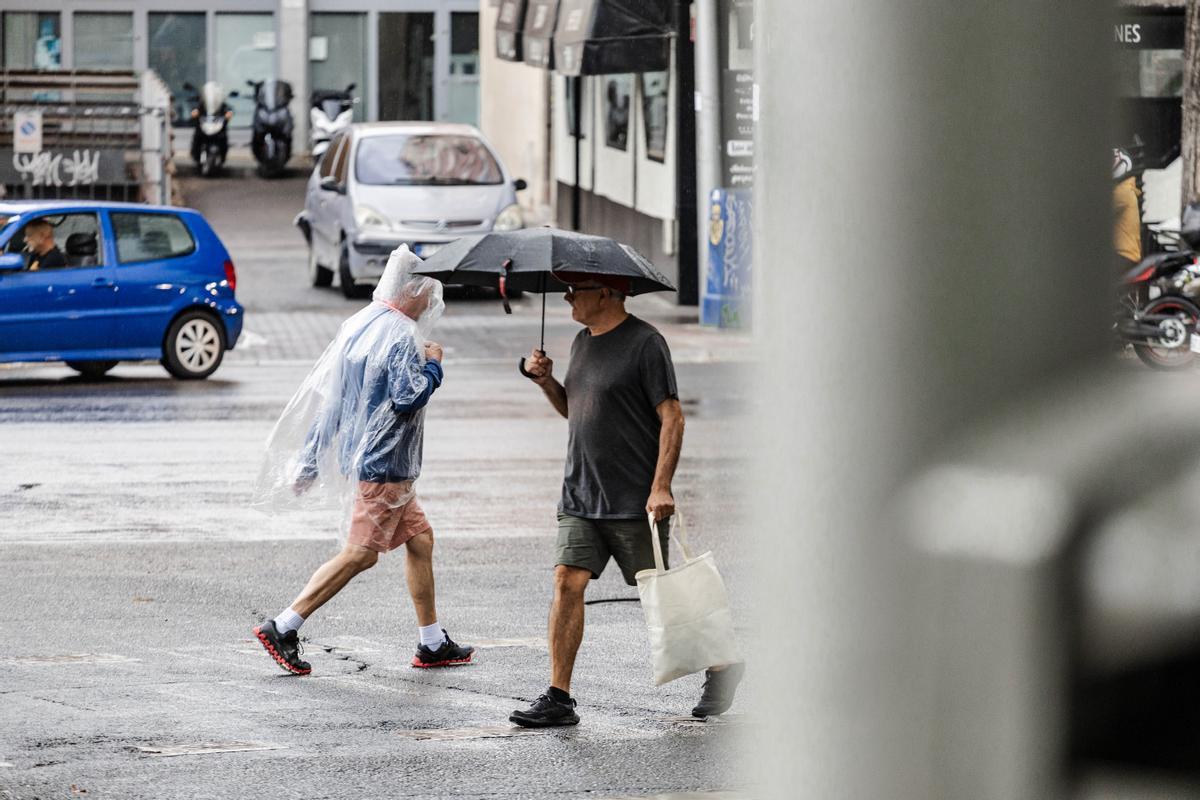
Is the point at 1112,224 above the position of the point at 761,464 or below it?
above

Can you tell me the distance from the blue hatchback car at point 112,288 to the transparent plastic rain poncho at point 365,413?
31.1 ft

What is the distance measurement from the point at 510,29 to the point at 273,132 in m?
12.3

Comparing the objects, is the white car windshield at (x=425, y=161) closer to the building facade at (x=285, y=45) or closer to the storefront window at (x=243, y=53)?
the building facade at (x=285, y=45)

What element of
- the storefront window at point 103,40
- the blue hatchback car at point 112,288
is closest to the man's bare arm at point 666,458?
the blue hatchback car at point 112,288

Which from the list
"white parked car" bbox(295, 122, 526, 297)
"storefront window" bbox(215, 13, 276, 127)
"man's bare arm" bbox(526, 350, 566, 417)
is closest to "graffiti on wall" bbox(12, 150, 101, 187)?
"white parked car" bbox(295, 122, 526, 297)

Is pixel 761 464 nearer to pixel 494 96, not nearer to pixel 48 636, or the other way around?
pixel 48 636

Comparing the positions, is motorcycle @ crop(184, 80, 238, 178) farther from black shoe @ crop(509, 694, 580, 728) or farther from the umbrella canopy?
black shoe @ crop(509, 694, 580, 728)

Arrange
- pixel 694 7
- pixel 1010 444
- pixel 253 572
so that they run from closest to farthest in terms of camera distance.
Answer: pixel 1010 444
pixel 253 572
pixel 694 7

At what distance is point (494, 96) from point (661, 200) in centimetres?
1713

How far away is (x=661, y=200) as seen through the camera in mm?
24594

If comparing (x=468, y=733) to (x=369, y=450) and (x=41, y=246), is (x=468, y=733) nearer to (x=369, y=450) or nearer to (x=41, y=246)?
(x=369, y=450)

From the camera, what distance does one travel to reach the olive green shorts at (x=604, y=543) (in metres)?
6.96

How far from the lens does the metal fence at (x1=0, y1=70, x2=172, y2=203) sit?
2906cm

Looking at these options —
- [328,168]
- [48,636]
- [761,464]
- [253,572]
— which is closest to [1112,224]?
[761,464]
